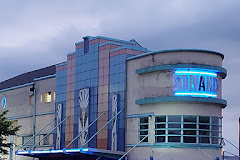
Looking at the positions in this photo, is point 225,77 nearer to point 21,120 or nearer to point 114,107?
point 114,107

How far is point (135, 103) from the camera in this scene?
46188mm

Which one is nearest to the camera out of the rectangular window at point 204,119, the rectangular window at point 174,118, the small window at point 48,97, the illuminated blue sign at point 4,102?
the rectangular window at point 174,118

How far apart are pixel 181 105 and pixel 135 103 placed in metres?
4.30

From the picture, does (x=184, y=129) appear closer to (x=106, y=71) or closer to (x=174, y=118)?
(x=174, y=118)

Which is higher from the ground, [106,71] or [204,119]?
[106,71]

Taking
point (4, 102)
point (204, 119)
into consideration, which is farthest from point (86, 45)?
point (4, 102)

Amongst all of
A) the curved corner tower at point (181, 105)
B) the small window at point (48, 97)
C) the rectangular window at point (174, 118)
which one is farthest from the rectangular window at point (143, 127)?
the small window at point (48, 97)

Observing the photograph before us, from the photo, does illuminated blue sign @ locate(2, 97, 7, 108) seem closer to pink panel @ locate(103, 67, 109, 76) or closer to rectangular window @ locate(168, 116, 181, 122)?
pink panel @ locate(103, 67, 109, 76)

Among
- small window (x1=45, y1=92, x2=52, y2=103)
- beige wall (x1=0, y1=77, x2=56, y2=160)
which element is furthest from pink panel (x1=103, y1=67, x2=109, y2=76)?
small window (x1=45, y1=92, x2=52, y2=103)

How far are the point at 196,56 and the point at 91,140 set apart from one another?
41.9ft

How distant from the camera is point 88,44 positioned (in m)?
52.5

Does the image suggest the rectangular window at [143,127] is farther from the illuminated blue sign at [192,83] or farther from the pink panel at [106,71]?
the pink panel at [106,71]

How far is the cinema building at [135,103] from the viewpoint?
43625 mm

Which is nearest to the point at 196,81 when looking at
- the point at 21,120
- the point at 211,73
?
the point at 211,73
